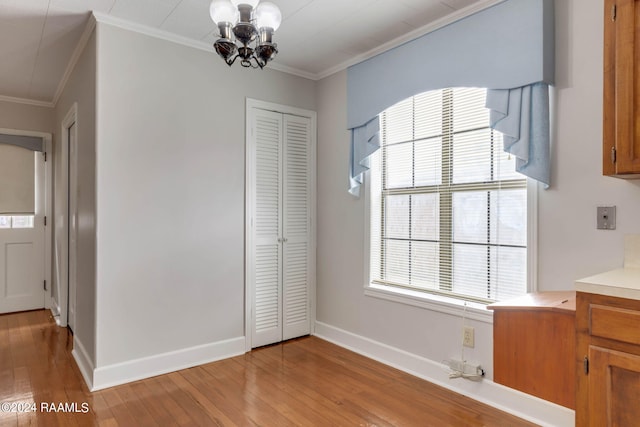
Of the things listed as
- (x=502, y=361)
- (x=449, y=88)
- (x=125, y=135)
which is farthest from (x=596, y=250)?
(x=125, y=135)

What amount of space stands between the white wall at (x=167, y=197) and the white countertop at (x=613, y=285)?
8.22 ft

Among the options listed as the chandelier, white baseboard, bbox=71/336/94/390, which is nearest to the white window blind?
white baseboard, bbox=71/336/94/390

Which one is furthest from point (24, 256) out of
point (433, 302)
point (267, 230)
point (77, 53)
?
point (433, 302)

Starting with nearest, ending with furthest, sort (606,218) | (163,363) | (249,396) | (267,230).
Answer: (606,218) < (249,396) < (163,363) < (267,230)

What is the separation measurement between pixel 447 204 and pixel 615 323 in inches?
55.3

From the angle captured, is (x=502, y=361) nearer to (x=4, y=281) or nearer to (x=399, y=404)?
(x=399, y=404)

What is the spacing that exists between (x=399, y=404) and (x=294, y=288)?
155cm

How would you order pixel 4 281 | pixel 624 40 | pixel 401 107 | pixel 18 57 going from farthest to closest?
pixel 4 281 → pixel 18 57 → pixel 401 107 → pixel 624 40

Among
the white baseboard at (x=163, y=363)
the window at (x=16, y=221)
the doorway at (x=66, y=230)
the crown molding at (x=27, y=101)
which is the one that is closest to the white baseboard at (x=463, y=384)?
the white baseboard at (x=163, y=363)

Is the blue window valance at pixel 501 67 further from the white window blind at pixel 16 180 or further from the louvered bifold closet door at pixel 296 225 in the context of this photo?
the white window blind at pixel 16 180

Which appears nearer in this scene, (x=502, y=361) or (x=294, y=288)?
(x=502, y=361)

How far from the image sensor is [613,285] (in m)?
1.47

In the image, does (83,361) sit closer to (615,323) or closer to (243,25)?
(243,25)

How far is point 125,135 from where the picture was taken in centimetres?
277
